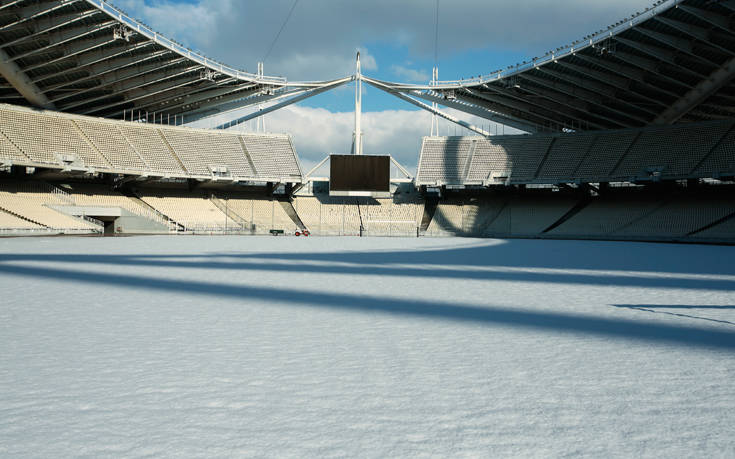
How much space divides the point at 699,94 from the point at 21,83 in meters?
50.7

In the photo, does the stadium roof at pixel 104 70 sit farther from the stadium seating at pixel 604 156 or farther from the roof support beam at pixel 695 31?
the roof support beam at pixel 695 31

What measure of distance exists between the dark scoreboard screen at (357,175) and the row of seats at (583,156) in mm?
4069

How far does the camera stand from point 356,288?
11781mm

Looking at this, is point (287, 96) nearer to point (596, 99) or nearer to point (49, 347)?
point (596, 99)

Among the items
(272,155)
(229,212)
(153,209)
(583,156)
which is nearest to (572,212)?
(583,156)

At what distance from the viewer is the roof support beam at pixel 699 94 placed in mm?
36938

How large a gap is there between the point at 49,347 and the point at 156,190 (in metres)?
47.6

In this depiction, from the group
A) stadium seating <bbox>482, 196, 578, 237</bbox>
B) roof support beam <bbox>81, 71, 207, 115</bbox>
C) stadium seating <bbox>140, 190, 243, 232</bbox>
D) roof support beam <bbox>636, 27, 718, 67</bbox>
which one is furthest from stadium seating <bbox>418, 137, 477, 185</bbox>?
roof support beam <bbox>81, 71, 207, 115</bbox>

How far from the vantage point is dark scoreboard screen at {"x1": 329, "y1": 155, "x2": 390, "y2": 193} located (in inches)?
2116

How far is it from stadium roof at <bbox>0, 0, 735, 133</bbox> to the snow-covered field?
30.4 meters

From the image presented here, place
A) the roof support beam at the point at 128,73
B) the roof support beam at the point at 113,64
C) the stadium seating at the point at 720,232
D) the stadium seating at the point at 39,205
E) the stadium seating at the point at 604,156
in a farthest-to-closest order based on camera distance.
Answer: the stadium seating at the point at 604,156 < the roof support beam at the point at 128,73 < the roof support beam at the point at 113,64 < the stadium seating at the point at 720,232 < the stadium seating at the point at 39,205

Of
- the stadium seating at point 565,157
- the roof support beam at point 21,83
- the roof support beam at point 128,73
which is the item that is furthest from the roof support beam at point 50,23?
the stadium seating at point 565,157

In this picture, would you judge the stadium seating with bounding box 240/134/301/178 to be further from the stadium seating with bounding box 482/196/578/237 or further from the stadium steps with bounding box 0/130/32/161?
the stadium seating with bounding box 482/196/578/237

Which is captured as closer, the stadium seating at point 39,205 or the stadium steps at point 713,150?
the stadium seating at point 39,205
